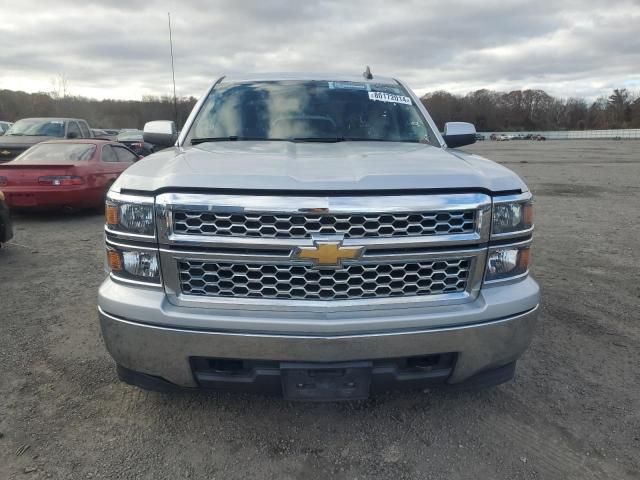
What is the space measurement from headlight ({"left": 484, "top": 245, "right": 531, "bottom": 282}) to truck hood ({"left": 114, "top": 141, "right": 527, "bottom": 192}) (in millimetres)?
293

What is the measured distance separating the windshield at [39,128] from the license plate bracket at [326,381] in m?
13.2

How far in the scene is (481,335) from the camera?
223 centimetres

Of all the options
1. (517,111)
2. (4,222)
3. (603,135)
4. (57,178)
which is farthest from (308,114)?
(517,111)

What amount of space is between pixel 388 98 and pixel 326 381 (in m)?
2.48

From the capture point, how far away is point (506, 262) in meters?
2.36

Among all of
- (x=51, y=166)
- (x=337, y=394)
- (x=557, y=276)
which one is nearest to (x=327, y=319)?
(x=337, y=394)

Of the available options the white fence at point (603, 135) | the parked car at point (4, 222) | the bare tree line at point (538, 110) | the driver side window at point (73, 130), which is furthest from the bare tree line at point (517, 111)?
the parked car at point (4, 222)

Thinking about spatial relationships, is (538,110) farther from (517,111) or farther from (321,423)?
(321,423)

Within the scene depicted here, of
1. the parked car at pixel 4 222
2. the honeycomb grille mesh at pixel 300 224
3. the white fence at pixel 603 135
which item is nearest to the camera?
the honeycomb grille mesh at pixel 300 224

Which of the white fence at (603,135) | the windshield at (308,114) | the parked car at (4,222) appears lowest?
the white fence at (603,135)

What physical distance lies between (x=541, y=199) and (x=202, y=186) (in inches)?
428

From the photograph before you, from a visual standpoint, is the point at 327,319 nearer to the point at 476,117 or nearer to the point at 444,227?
the point at 444,227

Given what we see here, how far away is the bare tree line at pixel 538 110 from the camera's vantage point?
118 m

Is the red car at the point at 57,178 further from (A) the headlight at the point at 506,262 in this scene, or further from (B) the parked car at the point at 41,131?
(A) the headlight at the point at 506,262
